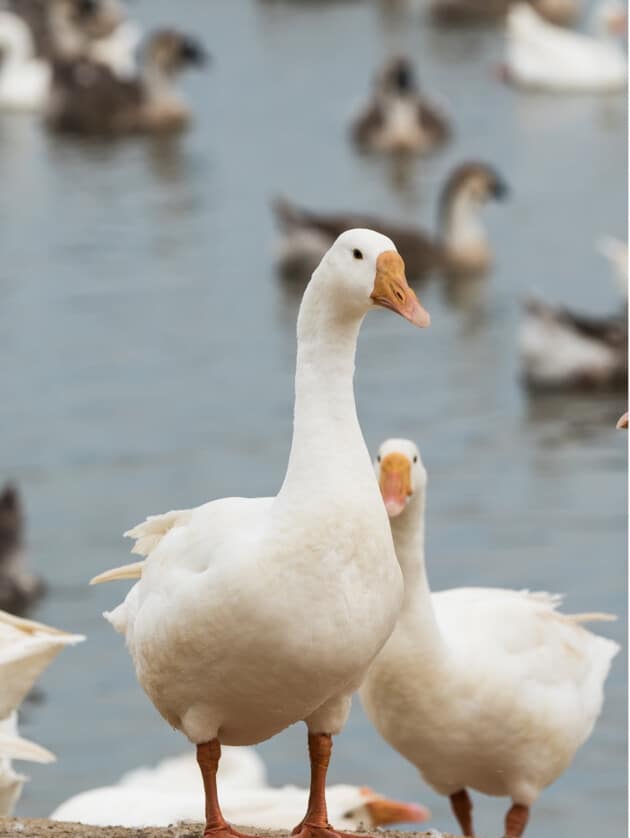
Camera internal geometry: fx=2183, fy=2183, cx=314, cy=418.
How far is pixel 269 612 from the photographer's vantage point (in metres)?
5.22

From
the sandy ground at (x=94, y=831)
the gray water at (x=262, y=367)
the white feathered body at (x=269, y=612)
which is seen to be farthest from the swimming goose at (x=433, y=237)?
the white feathered body at (x=269, y=612)

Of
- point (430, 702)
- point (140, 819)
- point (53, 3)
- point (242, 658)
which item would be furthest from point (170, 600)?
point (53, 3)

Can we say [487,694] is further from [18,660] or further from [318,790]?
[318,790]

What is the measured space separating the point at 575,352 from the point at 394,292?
44.1ft

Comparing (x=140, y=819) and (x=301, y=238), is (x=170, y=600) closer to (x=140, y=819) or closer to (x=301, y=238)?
(x=140, y=819)

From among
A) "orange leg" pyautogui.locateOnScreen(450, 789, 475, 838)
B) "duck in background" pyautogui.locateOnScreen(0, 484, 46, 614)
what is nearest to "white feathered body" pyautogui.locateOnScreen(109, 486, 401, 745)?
"orange leg" pyautogui.locateOnScreen(450, 789, 475, 838)

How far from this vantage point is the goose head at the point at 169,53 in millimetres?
30578

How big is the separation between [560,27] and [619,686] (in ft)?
89.6

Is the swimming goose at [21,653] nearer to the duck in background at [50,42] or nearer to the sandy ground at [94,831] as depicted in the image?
the sandy ground at [94,831]

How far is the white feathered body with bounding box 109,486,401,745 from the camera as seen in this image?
5242mm

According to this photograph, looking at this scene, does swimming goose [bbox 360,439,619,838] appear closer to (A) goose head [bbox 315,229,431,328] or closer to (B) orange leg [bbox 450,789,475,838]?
(B) orange leg [bbox 450,789,475,838]

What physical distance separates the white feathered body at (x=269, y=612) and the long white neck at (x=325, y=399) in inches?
2.7

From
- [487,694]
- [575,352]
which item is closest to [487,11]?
[575,352]

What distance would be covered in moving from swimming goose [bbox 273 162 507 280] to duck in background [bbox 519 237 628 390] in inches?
125
